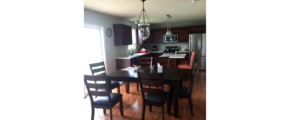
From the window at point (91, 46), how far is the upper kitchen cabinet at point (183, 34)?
3.57m

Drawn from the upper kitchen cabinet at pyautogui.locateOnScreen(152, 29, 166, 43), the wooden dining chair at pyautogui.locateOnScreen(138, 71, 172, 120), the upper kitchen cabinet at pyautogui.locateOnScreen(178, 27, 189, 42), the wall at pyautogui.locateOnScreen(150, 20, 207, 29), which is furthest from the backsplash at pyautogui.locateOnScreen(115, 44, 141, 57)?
the wooden dining chair at pyautogui.locateOnScreen(138, 71, 172, 120)

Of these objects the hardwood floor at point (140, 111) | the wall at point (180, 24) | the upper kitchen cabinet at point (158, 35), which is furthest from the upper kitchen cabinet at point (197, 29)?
the hardwood floor at point (140, 111)

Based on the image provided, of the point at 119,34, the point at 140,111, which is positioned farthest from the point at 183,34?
the point at 140,111

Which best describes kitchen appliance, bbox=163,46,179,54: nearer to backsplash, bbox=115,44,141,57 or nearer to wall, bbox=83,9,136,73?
backsplash, bbox=115,44,141,57

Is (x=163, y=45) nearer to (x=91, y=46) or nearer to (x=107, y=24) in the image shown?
(x=107, y=24)

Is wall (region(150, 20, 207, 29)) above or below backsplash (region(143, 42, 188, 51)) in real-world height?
above

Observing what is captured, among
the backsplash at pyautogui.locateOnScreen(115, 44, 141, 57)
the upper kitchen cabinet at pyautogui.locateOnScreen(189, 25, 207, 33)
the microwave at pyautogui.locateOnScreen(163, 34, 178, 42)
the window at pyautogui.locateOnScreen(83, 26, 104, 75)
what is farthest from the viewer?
the microwave at pyautogui.locateOnScreen(163, 34, 178, 42)

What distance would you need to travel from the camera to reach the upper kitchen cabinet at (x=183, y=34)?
594cm

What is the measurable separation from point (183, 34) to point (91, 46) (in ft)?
13.1

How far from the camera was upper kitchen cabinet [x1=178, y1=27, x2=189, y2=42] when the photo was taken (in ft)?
19.5

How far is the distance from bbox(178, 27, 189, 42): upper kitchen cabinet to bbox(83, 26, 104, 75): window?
11.7 feet
